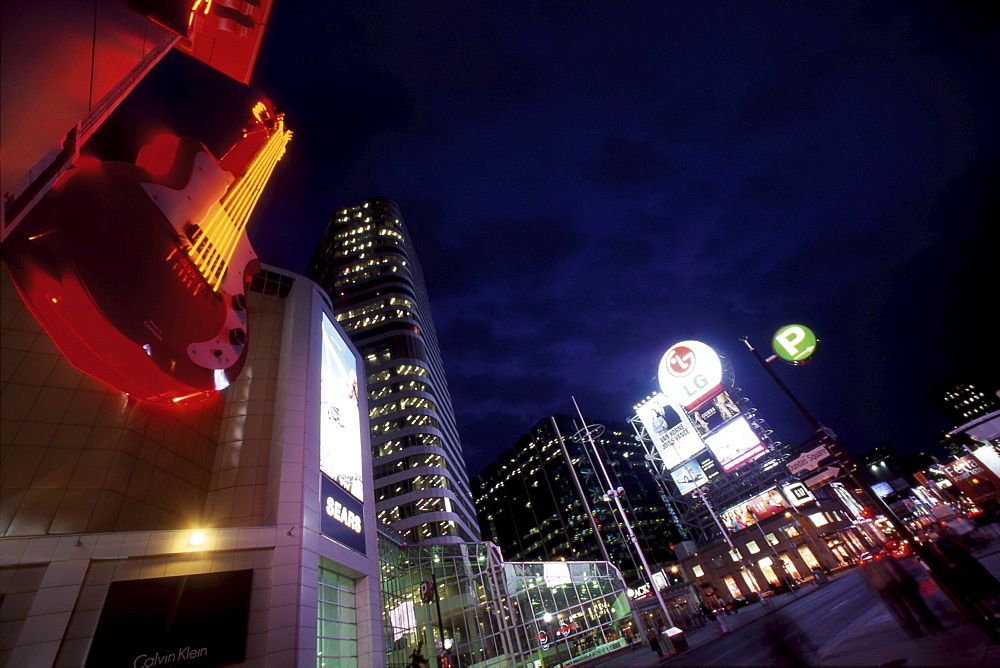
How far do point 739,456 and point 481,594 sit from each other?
23613 millimetres

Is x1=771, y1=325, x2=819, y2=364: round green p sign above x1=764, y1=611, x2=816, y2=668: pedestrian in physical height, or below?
above

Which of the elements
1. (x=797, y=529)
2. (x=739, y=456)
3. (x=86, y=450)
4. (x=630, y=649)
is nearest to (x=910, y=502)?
(x=797, y=529)

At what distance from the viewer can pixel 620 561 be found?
9944cm

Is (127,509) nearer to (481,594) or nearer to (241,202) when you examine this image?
(241,202)

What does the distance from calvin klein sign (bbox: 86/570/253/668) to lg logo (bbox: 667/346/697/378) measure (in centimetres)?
3215

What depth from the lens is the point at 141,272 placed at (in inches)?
332

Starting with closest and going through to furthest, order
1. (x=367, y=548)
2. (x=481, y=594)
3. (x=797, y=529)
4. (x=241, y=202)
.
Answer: (x=241, y=202) < (x=367, y=548) < (x=481, y=594) < (x=797, y=529)

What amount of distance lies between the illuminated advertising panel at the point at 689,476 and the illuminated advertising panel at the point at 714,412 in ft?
16.2

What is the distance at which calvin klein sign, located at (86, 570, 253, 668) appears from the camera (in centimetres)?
1041

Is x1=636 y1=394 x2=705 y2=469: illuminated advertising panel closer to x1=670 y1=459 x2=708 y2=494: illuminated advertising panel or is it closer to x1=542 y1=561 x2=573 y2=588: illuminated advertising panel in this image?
x1=670 y1=459 x2=708 y2=494: illuminated advertising panel

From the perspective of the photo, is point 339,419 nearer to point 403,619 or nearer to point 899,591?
point 403,619

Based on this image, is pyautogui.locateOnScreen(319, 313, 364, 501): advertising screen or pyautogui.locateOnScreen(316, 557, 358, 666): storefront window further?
pyautogui.locateOnScreen(319, 313, 364, 501): advertising screen

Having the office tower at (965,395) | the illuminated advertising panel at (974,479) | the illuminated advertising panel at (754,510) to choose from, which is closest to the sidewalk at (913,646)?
the illuminated advertising panel at (974,479)

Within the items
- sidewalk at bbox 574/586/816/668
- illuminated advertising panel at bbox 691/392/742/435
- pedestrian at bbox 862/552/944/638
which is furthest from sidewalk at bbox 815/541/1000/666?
illuminated advertising panel at bbox 691/392/742/435
